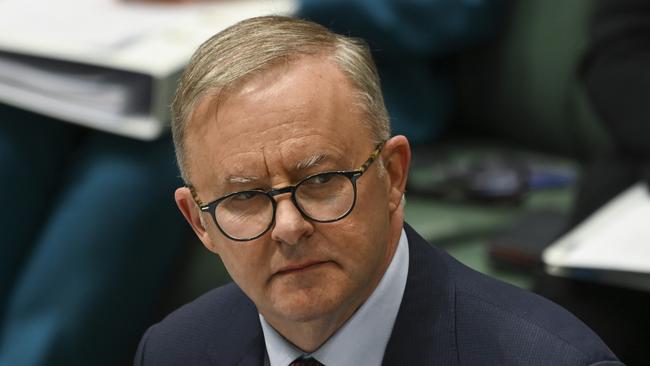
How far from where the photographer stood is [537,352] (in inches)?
34.7

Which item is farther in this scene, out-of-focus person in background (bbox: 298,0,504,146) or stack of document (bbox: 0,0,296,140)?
out-of-focus person in background (bbox: 298,0,504,146)

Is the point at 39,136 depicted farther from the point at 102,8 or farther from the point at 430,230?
the point at 430,230

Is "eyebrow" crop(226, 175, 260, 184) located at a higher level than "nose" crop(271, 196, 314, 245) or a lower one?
higher

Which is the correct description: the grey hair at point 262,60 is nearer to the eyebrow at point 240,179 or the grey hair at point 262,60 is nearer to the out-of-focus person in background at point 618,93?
the eyebrow at point 240,179

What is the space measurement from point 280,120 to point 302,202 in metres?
0.06

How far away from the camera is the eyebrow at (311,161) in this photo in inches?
33.7

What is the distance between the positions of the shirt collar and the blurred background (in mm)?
405

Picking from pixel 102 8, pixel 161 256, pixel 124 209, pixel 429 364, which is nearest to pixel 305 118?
pixel 429 364

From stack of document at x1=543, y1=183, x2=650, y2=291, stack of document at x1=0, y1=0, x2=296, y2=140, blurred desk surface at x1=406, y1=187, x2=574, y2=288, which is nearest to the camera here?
stack of document at x1=543, y1=183, x2=650, y2=291

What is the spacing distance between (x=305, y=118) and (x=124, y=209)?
2.62 feet

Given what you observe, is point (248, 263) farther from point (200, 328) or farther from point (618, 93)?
point (618, 93)

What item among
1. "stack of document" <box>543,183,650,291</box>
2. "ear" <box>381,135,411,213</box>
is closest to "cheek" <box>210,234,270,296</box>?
"ear" <box>381,135,411,213</box>

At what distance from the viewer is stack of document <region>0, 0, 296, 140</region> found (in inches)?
60.9

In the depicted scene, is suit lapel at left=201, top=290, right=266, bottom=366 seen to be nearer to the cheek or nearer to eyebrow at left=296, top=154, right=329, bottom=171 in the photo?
the cheek
